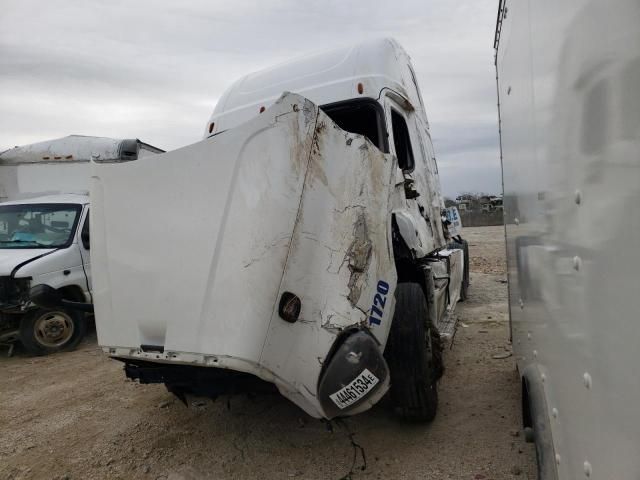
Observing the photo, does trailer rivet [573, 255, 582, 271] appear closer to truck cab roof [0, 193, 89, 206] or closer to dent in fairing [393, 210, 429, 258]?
dent in fairing [393, 210, 429, 258]

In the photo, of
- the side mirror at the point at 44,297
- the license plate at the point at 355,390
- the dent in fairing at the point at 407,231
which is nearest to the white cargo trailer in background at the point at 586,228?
the license plate at the point at 355,390

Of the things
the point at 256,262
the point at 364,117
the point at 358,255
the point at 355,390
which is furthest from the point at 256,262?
the point at 364,117

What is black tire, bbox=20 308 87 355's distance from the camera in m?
6.58

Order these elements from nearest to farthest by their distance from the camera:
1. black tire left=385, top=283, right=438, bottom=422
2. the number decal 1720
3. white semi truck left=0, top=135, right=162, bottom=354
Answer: the number decal 1720, black tire left=385, top=283, right=438, bottom=422, white semi truck left=0, top=135, right=162, bottom=354

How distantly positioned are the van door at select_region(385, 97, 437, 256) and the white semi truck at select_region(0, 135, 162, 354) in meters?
4.22

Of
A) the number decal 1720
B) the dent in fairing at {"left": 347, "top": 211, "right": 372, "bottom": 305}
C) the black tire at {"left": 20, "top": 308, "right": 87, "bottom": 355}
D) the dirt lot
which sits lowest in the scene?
the dirt lot

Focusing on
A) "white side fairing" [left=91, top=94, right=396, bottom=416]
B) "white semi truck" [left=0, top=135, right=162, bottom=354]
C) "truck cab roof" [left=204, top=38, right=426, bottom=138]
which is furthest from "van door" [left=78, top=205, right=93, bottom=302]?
"white side fairing" [left=91, top=94, right=396, bottom=416]

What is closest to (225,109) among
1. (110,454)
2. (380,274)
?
(380,274)

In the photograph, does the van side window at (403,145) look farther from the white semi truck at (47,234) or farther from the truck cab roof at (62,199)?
the truck cab roof at (62,199)

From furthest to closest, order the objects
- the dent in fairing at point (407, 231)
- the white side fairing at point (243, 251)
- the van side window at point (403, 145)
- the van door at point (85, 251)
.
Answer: the van door at point (85, 251) → the van side window at point (403, 145) → the dent in fairing at point (407, 231) → the white side fairing at point (243, 251)

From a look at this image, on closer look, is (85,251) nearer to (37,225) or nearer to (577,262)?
(37,225)

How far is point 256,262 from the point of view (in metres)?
2.58

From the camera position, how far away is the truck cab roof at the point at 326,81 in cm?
457

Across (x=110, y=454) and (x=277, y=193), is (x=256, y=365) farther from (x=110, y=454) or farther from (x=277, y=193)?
(x=110, y=454)
